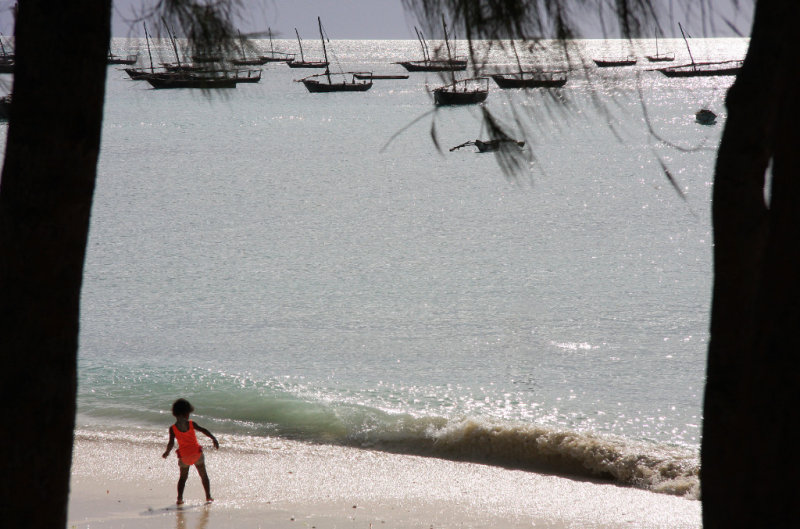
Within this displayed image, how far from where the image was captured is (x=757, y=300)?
7.55ft

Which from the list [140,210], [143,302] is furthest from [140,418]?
[140,210]

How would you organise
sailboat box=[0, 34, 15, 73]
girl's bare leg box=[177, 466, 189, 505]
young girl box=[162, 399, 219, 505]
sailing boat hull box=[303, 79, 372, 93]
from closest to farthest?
1. sailboat box=[0, 34, 15, 73]
2. young girl box=[162, 399, 219, 505]
3. girl's bare leg box=[177, 466, 189, 505]
4. sailing boat hull box=[303, 79, 372, 93]

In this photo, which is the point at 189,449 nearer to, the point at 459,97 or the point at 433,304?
the point at 459,97

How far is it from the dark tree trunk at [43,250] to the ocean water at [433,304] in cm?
127

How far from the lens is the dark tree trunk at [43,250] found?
2.50 metres

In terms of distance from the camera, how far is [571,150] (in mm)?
57594

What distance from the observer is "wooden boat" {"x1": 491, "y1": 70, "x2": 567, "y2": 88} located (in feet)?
12.3

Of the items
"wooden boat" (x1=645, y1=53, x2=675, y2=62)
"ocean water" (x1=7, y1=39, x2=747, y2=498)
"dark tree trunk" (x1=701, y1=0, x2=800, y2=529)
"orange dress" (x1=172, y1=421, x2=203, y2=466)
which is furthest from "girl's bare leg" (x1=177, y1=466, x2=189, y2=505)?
"dark tree trunk" (x1=701, y1=0, x2=800, y2=529)

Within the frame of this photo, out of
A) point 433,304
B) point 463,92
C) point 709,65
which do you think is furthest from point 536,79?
point 709,65

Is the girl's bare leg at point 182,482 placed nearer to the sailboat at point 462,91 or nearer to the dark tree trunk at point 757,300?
the sailboat at point 462,91

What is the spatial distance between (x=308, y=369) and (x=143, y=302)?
7.71 metres

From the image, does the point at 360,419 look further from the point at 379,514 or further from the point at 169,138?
the point at 169,138

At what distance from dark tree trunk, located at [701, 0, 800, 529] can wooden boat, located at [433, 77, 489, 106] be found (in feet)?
4.01

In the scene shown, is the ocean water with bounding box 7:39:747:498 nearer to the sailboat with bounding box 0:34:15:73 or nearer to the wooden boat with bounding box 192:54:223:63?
the wooden boat with bounding box 192:54:223:63
